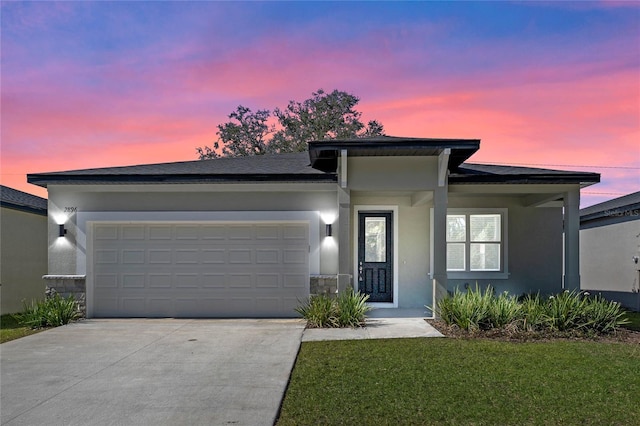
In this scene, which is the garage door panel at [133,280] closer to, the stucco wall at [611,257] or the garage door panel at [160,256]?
the garage door panel at [160,256]

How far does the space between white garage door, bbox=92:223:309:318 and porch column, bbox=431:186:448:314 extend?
288 centimetres

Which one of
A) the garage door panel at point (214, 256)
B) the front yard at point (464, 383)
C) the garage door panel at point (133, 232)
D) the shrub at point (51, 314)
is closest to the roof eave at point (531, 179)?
the front yard at point (464, 383)

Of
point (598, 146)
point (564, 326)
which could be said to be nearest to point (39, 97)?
point (564, 326)

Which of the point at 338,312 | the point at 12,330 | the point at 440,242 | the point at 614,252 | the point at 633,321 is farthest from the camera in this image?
the point at 614,252

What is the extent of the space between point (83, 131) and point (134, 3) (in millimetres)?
5802

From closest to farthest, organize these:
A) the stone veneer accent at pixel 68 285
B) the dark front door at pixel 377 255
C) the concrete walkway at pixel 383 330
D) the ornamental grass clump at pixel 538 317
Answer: the concrete walkway at pixel 383 330 < the ornamental grass clump at pixel 538 317 < the stone veneer accent at pixel 68 285 < the dark front door at pixel 377 255

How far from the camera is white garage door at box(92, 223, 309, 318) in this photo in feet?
36.3

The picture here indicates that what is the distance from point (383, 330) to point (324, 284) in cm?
205

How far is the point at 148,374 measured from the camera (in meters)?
6.46

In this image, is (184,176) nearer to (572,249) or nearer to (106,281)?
(106,281)

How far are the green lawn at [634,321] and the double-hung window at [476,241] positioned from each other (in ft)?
9.46

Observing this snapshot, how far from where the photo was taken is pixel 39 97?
13.4 m

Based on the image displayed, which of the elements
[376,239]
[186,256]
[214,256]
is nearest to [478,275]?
[376,239]

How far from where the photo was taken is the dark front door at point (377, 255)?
1213 cm
